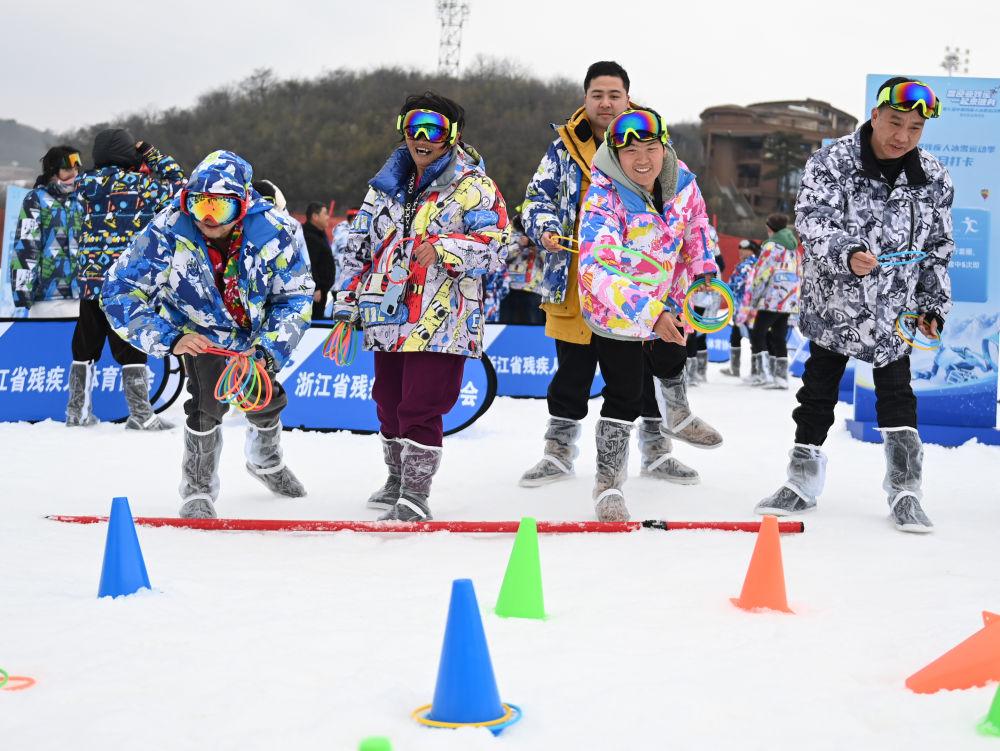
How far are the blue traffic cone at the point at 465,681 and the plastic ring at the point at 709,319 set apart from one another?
2.35 m

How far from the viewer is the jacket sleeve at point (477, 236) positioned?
16.5 ft

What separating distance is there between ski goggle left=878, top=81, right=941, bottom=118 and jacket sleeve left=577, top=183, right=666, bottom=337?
4.25 ft

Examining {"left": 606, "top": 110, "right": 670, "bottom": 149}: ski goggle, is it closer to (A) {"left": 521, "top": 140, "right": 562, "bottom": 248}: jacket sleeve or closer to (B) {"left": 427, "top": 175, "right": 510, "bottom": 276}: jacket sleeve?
(B) {"left": 427, "top": 175, "right": 510, "bottom": 276}: jacket sleeve

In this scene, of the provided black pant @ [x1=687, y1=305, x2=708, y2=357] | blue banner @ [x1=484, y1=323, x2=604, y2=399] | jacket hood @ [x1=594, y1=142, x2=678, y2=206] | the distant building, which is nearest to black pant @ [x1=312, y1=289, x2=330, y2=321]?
blue banner @ [x1=484, y1=323, x2=604, y2=399]

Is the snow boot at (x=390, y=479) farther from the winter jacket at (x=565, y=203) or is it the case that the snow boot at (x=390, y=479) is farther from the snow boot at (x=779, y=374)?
the snow boot at (x=779, y=374)

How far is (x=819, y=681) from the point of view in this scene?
3.06 meters

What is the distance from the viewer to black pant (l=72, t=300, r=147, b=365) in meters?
8.29

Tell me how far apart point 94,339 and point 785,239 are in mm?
7517

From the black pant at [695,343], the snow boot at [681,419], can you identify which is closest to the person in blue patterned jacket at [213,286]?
the snow boot at [681,419]

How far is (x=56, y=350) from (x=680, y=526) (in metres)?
5.76

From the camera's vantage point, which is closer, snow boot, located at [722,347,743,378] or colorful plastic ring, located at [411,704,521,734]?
colorful plastic ring, located at [411,704,521,734]

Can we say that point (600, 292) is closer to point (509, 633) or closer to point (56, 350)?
point (509, 633)

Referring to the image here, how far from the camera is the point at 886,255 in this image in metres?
5.23

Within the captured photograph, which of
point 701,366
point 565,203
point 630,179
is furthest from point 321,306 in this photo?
point 630,179
